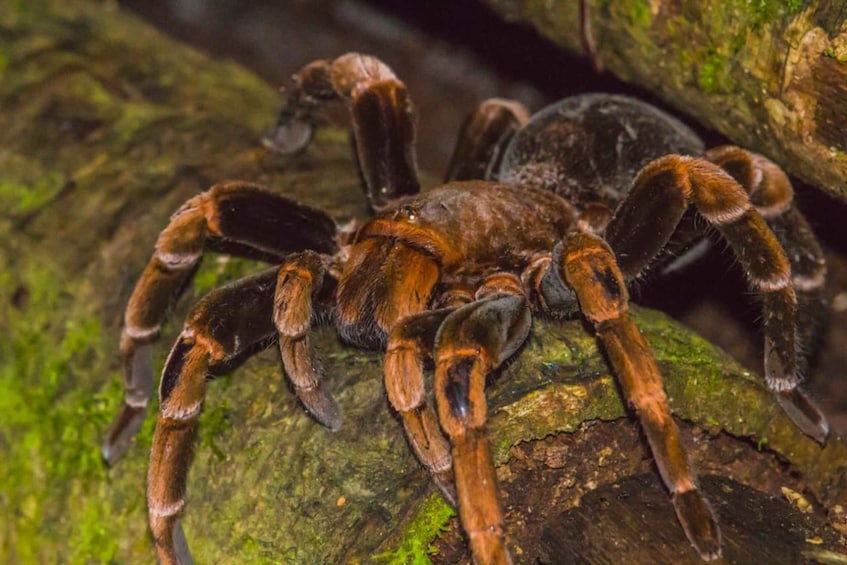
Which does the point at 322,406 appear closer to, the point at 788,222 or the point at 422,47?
the point at 788,222

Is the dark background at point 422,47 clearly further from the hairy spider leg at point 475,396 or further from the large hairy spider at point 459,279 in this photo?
the hairy spider leg at point 475,396

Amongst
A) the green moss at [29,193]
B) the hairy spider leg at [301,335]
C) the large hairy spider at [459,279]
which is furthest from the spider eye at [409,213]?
the green moss at [29,193]

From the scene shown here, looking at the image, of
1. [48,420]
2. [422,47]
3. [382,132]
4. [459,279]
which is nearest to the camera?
[459,279]

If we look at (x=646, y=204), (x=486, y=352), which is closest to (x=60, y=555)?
(x=486, y=352)

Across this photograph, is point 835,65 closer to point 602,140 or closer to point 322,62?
point 602,140

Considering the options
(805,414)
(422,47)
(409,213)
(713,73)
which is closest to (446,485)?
(409,213)
